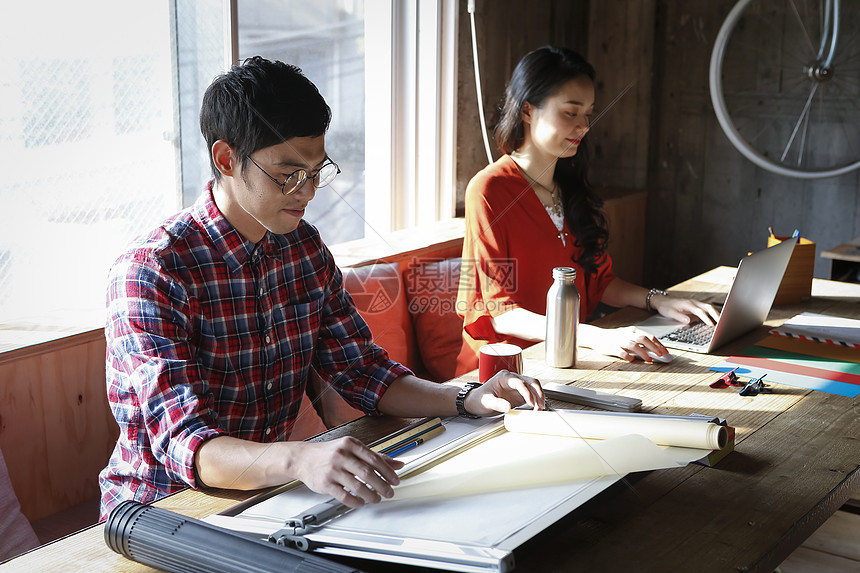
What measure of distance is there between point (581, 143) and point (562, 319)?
809mm

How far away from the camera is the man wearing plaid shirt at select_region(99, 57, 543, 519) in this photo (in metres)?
1.16

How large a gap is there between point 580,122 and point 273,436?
119cm

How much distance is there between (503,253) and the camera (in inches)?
83.5

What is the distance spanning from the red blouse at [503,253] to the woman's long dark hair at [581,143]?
0.14 feet

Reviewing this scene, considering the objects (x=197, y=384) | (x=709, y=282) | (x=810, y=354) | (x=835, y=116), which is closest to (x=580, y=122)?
(x=709, y=282)

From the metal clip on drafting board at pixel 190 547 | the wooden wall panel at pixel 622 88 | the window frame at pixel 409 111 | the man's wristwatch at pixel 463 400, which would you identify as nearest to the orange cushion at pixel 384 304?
the window frame at pixel 409 111

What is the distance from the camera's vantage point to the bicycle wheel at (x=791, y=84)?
11.1 feet

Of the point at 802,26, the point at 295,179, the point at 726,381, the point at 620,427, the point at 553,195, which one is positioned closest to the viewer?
the point at 620,427

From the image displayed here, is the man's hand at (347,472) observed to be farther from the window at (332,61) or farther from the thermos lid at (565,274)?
the window at (332,61)

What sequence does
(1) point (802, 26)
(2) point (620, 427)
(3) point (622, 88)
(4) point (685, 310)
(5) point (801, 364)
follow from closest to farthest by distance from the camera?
1. (2) point (620, 427)
2. (5) point (801, 364)
3. (4) point (685, 310)
4. (1) point (802, 26)
5. (3) point (622, 88)

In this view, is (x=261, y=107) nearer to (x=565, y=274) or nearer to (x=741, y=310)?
(x=565, y=274)

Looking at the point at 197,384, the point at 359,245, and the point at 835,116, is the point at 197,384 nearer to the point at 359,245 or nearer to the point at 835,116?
the point at 359,245

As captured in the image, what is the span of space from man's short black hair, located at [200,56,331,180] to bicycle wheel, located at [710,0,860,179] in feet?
8.74

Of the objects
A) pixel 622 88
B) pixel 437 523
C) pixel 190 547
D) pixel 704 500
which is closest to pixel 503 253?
pixel 704 500
